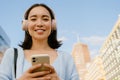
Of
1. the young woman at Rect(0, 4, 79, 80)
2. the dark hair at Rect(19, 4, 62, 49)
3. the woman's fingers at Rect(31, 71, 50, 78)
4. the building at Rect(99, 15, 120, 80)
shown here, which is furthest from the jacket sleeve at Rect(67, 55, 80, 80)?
the building at Rect(99, 15, 120, 80)

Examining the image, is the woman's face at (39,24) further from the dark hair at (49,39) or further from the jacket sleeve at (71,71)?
the jacket sleeve at (71,71)

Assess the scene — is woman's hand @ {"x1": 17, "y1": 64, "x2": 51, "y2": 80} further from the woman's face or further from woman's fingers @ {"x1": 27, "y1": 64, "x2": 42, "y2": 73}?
the woman's face

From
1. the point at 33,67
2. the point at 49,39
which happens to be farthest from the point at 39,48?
the point at 33,67

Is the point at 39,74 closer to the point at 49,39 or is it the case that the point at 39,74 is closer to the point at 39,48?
the point at 39,48

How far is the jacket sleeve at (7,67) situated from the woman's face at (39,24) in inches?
9.6

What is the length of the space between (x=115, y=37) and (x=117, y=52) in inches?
179

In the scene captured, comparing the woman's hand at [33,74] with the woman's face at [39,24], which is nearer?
the woman's hand at [33,74]

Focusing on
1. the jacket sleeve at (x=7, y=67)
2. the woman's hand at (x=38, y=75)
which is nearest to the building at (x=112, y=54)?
the jacket sleeve at (x=7, y=67)

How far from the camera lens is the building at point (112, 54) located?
200 ft

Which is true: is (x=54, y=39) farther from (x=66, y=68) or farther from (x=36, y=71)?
(x=36, y=71)

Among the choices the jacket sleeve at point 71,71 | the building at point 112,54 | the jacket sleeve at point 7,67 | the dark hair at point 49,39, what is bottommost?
the building at point 112,54

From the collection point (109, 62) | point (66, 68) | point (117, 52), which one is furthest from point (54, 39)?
point (109, 62)

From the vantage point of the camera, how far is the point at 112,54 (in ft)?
213

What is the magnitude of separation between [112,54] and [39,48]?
211 ft
